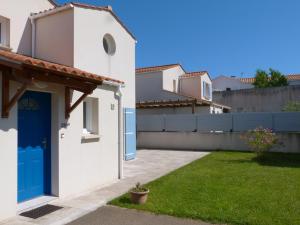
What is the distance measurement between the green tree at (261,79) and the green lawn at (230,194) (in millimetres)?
36290

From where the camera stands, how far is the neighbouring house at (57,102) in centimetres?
635

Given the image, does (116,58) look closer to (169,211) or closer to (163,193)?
(163,193)

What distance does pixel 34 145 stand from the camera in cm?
754

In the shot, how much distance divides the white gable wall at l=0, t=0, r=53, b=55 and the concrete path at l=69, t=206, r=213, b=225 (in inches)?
246

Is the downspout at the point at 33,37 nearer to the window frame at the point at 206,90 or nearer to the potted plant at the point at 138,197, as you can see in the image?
the potted plant at the point at 138,197


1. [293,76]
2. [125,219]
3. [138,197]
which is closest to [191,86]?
[138,197]

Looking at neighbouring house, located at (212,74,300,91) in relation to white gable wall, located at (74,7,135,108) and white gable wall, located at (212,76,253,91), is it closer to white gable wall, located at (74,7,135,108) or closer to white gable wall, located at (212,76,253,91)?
white gable wall, located at (212,76,253,91)

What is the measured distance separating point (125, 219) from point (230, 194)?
128 inches

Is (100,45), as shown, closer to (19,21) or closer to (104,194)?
(19,21)

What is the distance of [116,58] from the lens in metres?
12.8

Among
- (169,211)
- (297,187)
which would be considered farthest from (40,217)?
(297,187)

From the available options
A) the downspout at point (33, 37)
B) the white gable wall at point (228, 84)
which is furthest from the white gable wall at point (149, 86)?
the white gable wall at point (228, 84)

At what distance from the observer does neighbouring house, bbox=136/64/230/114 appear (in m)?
24.1

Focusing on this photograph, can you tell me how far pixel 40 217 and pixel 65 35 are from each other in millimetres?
5746
